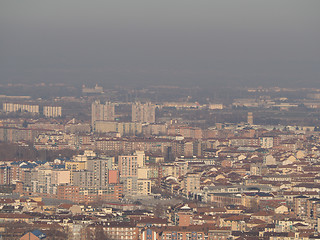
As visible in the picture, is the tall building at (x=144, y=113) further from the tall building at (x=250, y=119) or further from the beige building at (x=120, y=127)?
the beige building at (x=120, y=127)

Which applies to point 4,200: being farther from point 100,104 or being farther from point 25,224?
point 100,104

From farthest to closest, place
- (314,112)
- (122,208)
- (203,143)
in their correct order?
(314,112), (203,143), (122,208)

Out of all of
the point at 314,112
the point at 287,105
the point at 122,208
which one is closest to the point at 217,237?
the point at 122,208

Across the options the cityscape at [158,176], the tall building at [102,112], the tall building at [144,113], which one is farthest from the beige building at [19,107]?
the tall building at [144,113]

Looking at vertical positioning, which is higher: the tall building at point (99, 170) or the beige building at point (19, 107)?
the beige building at point (19, 107)

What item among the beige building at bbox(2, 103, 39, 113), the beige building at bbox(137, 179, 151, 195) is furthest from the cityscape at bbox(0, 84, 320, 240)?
the beige building at bbox(2, 103, 39, 113)
